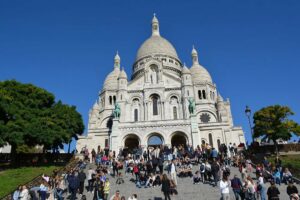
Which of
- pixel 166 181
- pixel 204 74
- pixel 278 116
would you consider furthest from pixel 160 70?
pixel 166 181

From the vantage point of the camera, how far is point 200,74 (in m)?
56.9

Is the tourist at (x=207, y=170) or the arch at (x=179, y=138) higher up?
the arch at (x=179, y=138)

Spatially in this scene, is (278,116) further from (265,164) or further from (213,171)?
(213,171)

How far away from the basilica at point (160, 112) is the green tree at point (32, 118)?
797cm

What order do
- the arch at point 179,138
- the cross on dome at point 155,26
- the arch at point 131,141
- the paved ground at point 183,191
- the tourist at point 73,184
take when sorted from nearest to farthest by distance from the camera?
the tourist at point 73,184
the paved ground at point 183,191
the arch at point 179,138
the arch at point 131,141
the cross on dome at point 155,26

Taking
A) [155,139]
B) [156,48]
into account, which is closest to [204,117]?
[155,139]

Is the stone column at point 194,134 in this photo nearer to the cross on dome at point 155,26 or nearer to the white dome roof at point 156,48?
the white dome roof at point 156,48

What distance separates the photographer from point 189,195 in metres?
16.0

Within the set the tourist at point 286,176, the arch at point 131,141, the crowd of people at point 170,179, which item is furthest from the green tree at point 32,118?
the tourist at point 286,176

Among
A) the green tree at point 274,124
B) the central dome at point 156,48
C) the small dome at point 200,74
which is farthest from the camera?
the central dome at point 156,48

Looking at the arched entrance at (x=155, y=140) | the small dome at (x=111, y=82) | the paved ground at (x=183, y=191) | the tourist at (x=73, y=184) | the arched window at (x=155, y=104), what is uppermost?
the small dome at (x=111, y=82)

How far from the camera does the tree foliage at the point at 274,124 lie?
1422 inches

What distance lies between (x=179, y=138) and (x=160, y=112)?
17.2 ft

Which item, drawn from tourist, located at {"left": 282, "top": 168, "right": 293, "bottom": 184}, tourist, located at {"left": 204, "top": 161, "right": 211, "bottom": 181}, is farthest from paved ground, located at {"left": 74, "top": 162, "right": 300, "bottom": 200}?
tourist, located at {"left": 204, "top": 161, "right": 211, "bottom": 181}
